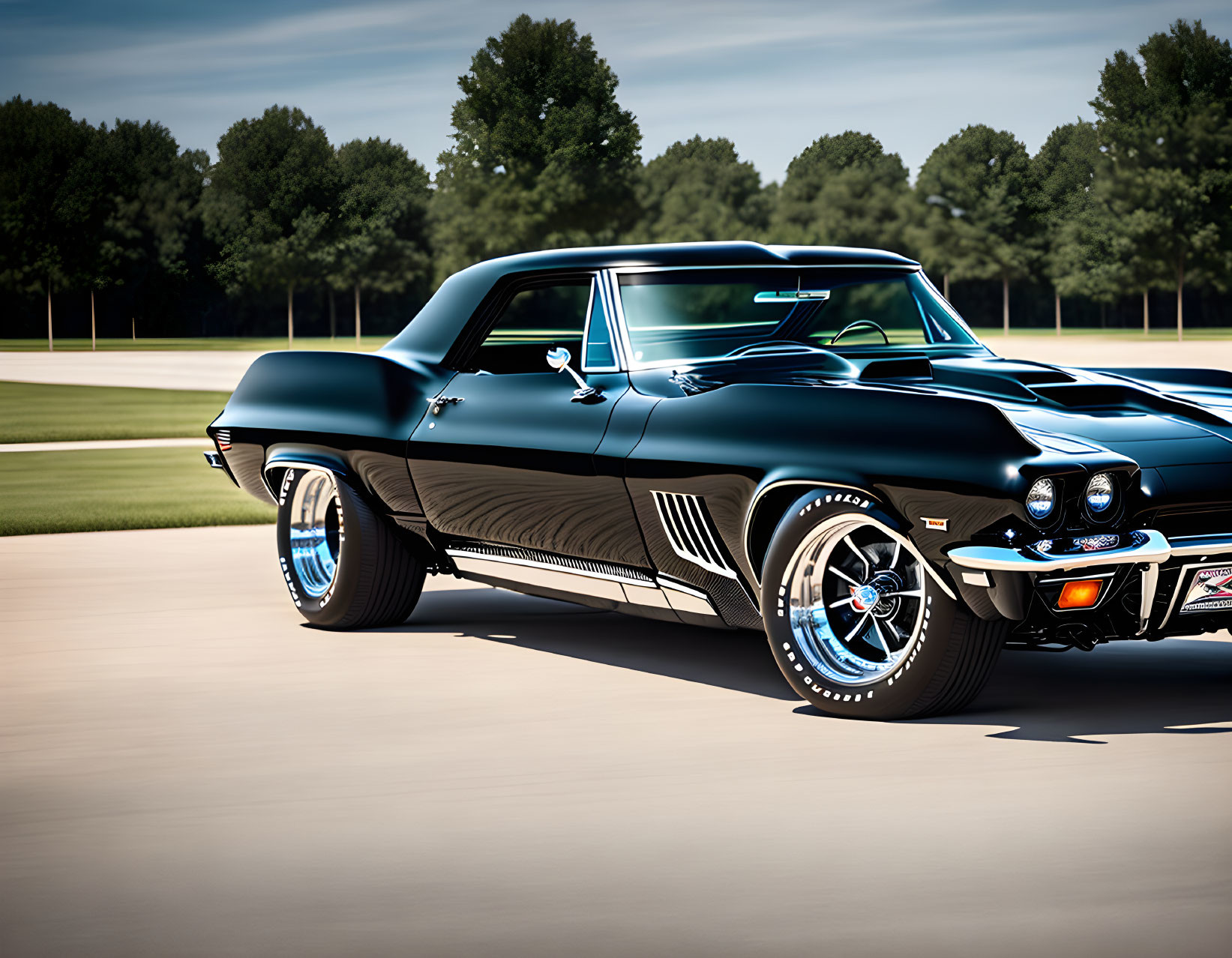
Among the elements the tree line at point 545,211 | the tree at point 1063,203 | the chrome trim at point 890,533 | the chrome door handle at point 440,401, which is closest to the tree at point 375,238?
the tree line at point 545,211

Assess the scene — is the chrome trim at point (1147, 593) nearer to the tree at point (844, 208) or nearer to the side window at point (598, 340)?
the side window at point (598, 340)

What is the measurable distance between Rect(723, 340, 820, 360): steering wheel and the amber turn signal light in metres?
1.76

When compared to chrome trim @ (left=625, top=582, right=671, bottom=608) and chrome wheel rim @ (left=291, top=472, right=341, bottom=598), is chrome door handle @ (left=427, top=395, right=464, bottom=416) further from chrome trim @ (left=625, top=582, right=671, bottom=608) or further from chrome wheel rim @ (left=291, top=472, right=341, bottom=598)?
chrome trim @ (left=625, top=582, right=671, bottom=608)

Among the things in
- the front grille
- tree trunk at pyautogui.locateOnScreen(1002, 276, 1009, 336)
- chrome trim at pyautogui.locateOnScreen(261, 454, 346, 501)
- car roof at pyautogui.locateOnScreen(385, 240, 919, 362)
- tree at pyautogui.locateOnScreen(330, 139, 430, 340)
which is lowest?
the front grille

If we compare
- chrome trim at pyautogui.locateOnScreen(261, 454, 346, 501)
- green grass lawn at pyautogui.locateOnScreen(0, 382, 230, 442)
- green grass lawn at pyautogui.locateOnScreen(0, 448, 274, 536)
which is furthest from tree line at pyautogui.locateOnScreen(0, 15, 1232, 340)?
chrome trim at pyautogui.locateOnScreen(261, 454, 346, 501)

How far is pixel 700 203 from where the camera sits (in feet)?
301

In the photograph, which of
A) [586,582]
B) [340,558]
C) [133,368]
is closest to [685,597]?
[586,582]

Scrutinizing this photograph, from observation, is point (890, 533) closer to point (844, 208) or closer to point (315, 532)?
point (315, 532)

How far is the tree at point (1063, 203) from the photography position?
83938 millimetres

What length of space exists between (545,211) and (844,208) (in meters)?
13.3

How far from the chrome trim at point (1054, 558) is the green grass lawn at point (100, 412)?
59.7 ft

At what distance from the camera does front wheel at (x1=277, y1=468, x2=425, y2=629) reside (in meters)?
8.02

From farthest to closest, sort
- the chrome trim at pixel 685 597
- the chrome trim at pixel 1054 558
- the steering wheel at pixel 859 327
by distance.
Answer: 1. the steering wheel at pixel 859 327
2. the chrome trim at pixel 685 597
3. the chrome trim at pixel 1054 558

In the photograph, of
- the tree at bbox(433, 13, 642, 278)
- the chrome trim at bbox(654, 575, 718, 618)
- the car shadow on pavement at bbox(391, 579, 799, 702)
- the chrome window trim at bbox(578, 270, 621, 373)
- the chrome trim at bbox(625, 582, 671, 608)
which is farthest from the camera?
the tree at bbox(433, 13, 642, 278)
